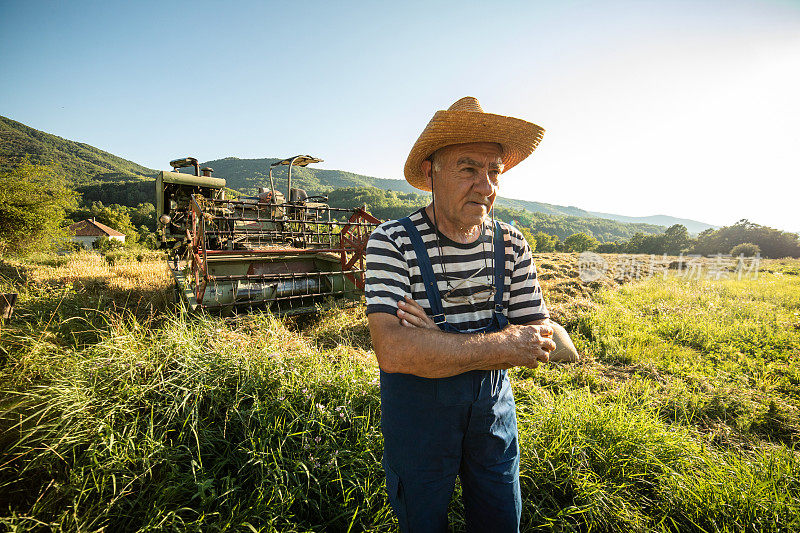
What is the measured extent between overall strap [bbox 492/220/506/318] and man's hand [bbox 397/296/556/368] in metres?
0.15

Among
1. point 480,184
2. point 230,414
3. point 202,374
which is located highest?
point 480,184

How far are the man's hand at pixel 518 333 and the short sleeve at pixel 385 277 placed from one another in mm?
47

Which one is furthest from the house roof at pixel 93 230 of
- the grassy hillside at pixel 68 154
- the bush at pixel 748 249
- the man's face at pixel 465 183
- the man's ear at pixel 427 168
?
the bush at pixel 748 249

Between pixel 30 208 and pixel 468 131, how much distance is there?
23.7 metres

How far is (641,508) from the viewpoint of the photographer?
1950 millimetres

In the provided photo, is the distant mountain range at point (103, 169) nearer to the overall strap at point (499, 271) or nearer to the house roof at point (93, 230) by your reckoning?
the house roof at point (93, 230)

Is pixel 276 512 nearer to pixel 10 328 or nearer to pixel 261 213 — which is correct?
pixel 10 328

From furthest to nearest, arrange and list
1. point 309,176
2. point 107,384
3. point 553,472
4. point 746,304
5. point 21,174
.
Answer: point 309,176, point 21,174, point 746,304, point 107,384, point 553,472

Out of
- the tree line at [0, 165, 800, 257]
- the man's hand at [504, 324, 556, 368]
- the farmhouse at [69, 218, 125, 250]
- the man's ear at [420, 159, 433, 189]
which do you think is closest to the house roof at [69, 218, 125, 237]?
the farmhouse at [69, 218, 125, 250]

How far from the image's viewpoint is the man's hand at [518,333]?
1.27m

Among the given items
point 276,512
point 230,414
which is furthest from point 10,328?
point 276,512

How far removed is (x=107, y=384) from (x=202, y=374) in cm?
64

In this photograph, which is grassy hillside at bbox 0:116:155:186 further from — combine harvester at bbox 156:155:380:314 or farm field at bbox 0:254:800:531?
farm field at bbox 0:254:800:531

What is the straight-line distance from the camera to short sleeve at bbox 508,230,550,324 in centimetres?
153
